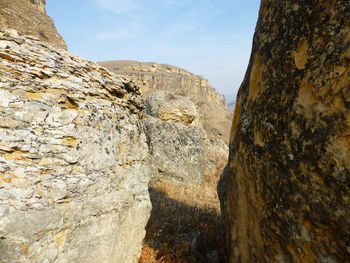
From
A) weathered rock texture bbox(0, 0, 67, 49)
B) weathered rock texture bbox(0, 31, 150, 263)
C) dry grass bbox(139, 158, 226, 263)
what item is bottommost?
dry grass bbox(139, 158, 226, 263)

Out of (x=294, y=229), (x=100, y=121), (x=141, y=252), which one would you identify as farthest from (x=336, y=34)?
(x=141, y=252)

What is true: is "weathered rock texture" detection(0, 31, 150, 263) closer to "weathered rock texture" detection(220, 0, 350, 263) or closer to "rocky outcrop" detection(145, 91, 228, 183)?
"weathered rock texture" detection(220, 0, 350, 263)

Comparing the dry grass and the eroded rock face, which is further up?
the eroded rock face

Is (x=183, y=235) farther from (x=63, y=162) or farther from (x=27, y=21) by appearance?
(x=27, y=21)

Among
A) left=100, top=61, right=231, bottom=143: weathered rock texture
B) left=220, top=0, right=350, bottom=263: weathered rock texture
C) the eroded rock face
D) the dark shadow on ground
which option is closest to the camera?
left=220, top=0, right=350, bottom=263: weathered rock texture

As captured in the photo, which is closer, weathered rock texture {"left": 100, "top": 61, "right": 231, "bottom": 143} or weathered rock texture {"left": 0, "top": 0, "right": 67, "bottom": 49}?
weathered rock texture {"left": 0, "top": 0, "right": 67, "bottom": 49}

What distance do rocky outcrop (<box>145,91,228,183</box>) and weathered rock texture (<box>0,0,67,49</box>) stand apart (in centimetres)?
745

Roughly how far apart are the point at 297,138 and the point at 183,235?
3.37 m

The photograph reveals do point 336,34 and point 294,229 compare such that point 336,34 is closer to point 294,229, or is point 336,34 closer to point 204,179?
point 294,229

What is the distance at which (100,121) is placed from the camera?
3186 millimetres

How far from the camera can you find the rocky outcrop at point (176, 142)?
9.33 metres

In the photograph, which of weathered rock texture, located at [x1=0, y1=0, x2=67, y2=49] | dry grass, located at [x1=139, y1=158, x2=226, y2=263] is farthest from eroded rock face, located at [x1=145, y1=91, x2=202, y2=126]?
weathered rock texture, located at [x1=0, y1=0, x2=67, y2=49]

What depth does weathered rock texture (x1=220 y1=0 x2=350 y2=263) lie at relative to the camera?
6.48 feet

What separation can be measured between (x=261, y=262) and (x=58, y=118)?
2829 millimetres
